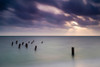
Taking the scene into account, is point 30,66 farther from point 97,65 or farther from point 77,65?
point 97,65

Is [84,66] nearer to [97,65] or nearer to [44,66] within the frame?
[97,65]

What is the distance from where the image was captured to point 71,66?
1246 cm

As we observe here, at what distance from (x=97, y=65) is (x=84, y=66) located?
1.40 m

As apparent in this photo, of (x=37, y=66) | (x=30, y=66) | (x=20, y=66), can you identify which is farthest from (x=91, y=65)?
(x=20, y=66)

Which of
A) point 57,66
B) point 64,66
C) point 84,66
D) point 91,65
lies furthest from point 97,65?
point 57,66

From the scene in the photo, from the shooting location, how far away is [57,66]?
12.1m

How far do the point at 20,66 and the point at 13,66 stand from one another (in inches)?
28.5

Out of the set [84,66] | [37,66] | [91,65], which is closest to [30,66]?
[37,66]

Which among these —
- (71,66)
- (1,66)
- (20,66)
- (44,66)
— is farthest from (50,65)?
(1,66)

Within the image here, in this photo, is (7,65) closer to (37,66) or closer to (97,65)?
(37,66)

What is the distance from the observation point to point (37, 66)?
12227 millimetres

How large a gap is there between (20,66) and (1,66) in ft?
6.48

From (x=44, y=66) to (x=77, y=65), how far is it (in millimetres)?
3654

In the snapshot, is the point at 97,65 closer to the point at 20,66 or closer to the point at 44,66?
the point at 44,66
